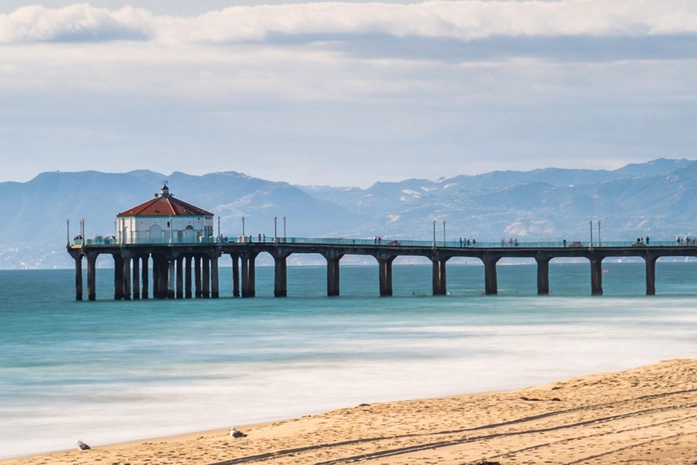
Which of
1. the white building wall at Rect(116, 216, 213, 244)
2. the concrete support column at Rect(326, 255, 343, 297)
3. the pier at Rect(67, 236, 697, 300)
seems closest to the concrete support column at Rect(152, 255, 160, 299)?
the pier at Rect(67, 236, 697, 300)

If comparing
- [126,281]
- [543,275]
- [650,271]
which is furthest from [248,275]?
[650,271]

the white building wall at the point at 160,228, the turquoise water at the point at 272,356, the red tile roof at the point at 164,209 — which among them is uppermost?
the red tile roof at the point at 164,209

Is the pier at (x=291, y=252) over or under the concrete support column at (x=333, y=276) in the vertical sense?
over

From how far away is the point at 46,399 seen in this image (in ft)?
128

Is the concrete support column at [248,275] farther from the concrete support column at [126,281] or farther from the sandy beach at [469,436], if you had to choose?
the sandy beach at [469,436]

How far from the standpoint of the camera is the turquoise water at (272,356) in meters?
35.2

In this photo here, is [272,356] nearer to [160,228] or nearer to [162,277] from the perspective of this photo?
[160,228]

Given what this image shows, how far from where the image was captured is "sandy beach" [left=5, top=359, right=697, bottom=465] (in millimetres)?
23359

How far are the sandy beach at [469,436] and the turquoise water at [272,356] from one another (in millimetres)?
3877

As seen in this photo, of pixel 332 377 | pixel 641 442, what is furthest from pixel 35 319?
pixel 641 442

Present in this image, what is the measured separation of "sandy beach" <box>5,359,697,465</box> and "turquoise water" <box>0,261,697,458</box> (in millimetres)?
3877

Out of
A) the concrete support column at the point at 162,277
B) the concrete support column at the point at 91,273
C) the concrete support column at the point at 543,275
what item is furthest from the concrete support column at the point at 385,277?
the concrete support column at the point at 91,273

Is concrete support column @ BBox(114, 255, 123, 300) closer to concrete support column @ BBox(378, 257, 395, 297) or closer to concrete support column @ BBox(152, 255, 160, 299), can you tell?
concrete support column @ BBox(152, 255, 160, 299)

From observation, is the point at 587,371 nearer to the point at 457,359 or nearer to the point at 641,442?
the point at 457,359
